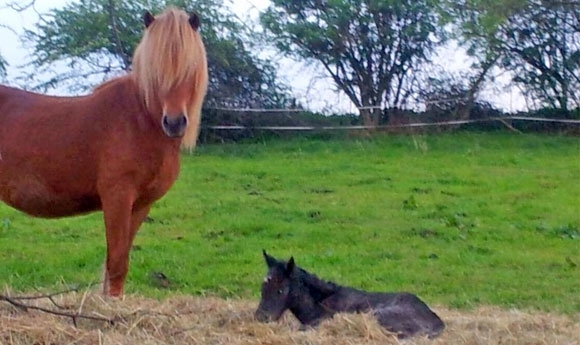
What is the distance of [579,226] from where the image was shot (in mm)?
10516

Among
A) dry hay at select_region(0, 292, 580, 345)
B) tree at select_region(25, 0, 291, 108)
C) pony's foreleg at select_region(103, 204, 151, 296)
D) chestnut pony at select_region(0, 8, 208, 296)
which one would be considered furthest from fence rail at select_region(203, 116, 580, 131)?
dry hay at select_region(0, 292, 580, 345)

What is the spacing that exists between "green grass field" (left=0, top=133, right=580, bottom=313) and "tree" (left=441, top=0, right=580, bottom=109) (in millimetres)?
4083

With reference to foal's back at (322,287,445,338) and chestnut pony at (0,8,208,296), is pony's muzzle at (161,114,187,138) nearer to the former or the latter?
chestnut pony at (0,8,208,296)

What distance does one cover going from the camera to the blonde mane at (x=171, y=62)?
578 cm

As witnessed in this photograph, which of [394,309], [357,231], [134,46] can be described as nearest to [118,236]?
[394,309]

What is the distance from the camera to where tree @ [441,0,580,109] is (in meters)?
18.9

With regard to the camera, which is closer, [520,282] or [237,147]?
[520,282]

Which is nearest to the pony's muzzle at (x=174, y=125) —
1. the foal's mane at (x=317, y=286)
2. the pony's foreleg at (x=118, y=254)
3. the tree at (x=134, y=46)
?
the pony's foreleg at (x=118, y=254)

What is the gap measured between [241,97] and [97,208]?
11990mm

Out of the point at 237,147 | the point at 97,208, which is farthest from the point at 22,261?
the point at 237,147

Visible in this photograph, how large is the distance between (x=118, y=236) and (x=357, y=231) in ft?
15.3

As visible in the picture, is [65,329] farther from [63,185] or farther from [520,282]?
[520,282]

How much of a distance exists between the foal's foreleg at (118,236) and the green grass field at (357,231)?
1.23 metres

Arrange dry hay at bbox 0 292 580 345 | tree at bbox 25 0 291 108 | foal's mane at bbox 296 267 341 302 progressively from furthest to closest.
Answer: tree at bbox 25 0 291 108
foal's mane at bbox 296 267 341 302
dry hay at bbox 0 292 580 345
